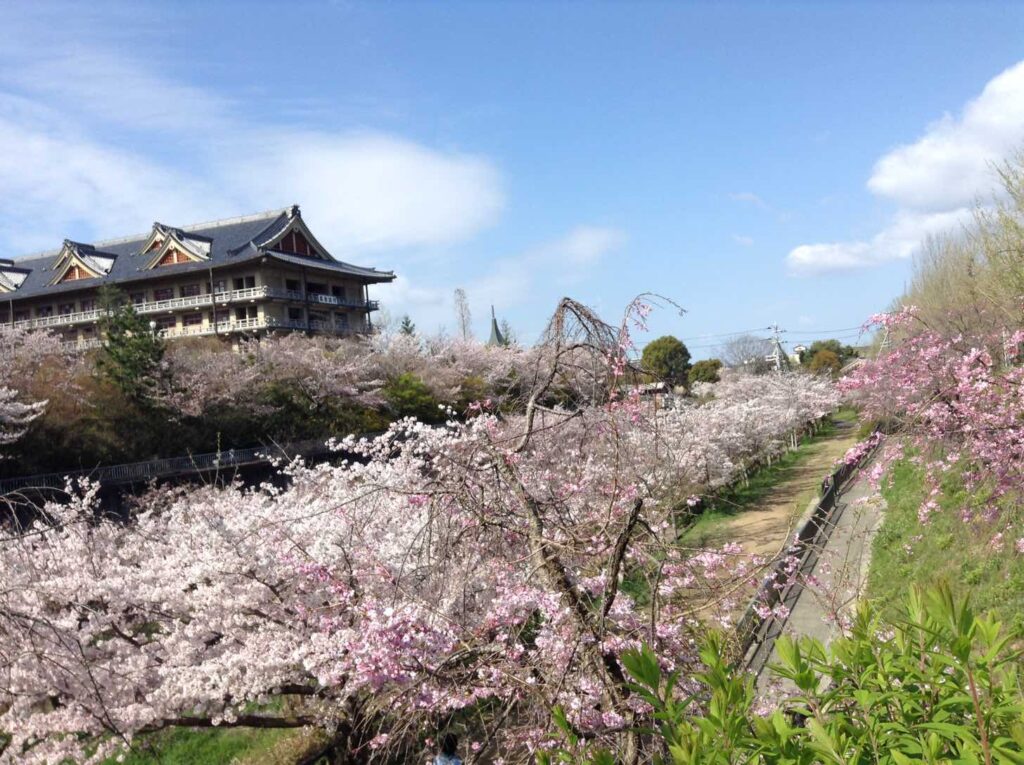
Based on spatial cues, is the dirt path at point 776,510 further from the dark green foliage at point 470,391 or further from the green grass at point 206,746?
the dark green foliage at point 470,391

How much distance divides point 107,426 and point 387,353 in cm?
1264

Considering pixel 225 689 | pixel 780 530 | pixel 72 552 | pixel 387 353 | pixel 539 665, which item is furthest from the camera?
pixel 387 353

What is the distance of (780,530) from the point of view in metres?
18.5

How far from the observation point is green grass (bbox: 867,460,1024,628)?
360 inches

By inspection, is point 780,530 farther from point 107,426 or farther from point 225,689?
point 107,426

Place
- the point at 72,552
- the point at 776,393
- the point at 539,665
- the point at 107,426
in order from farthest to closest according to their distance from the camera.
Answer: the point at 776,393, the point at 107,426, the point at 72,552, the point at 539,665

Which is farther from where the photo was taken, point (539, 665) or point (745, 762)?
point (539, 665)

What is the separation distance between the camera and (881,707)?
1.96m

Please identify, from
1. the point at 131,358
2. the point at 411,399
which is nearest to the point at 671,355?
the point at 411,399

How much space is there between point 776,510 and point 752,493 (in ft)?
10.1

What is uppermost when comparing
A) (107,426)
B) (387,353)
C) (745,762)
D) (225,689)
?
(387,353)

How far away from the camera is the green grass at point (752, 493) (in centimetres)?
1862

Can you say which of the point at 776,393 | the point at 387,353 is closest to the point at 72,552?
the point at 387,353

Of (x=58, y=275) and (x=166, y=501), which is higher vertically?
(x=58, y=275)
